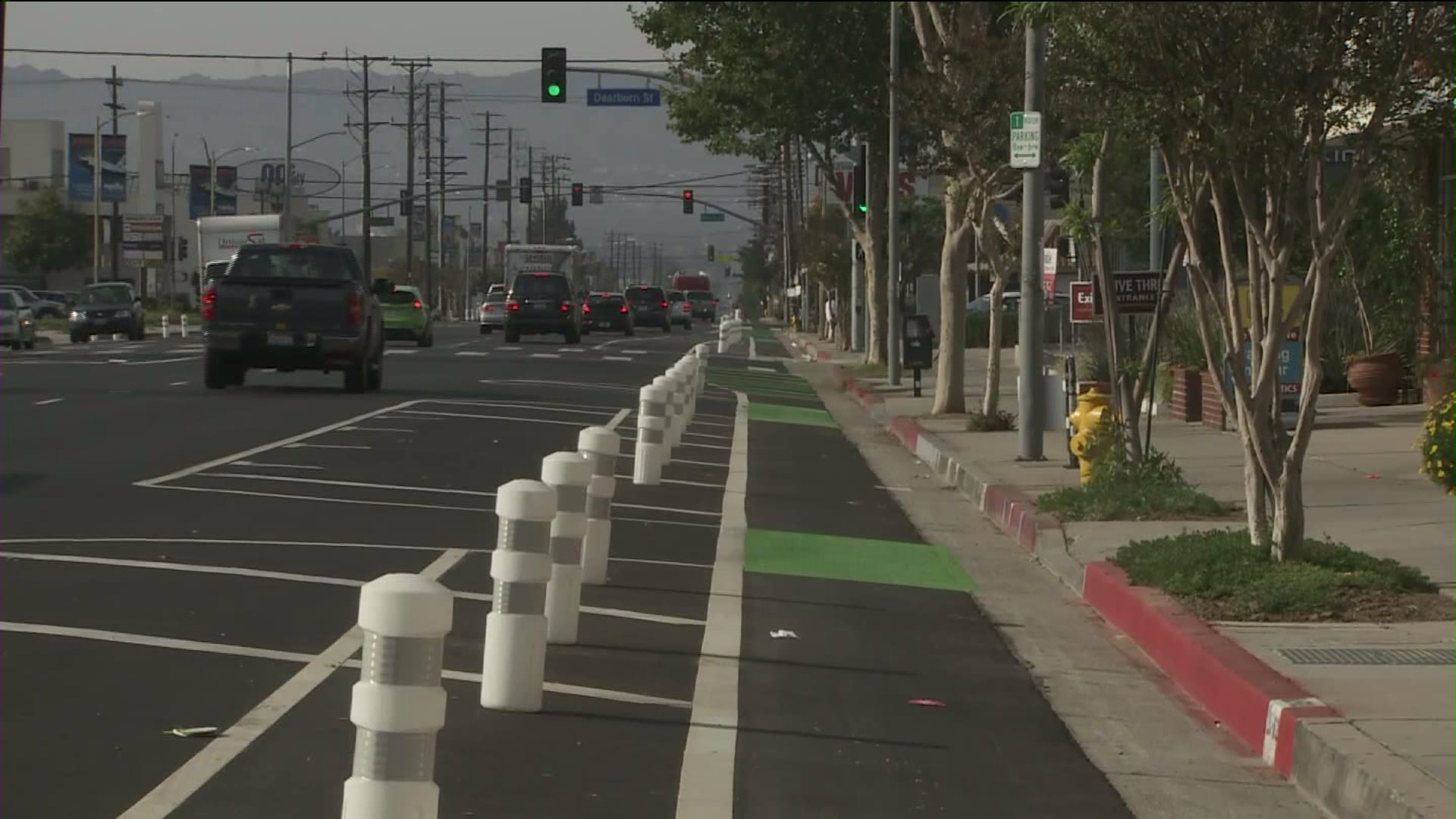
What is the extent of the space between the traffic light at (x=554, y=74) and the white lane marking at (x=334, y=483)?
80.1 ft

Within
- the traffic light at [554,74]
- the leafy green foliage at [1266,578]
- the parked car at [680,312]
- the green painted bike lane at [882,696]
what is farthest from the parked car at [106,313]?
the leafy green foliage at [1266,578]

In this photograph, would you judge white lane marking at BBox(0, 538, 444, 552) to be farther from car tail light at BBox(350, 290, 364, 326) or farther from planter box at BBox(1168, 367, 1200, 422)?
car tail light at BBox(350, 290, 364, 326)

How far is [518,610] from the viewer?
8.17 metres

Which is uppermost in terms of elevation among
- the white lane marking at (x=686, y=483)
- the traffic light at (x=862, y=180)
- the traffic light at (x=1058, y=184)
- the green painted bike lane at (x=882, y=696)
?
the traffic light at (x=862, y=180)

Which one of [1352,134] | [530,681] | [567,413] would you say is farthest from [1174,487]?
[567,413]

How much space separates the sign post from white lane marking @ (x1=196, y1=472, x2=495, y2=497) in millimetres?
5655

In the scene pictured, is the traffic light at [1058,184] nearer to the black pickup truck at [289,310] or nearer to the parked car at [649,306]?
the black pickup truck at [289,310]

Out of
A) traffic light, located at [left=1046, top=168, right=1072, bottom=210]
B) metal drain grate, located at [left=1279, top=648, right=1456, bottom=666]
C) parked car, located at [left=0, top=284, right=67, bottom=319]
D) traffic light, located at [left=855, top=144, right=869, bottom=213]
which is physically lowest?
metal drain grate, located at [left=1279, top=648, right=1456, bottom=666]

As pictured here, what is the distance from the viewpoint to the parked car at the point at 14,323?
4962 cm

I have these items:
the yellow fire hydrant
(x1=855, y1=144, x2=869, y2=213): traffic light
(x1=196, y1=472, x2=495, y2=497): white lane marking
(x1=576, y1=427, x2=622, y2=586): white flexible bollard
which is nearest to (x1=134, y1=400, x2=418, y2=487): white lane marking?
(x1=196, y1=472, x2=495, y2=497): white lane marking

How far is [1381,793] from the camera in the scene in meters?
6.76

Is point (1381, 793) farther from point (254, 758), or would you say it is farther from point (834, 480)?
point (834, 480)

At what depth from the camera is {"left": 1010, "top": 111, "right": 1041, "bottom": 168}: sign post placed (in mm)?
18781

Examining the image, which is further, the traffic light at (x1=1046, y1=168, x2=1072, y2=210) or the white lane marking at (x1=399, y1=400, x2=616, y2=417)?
the white lane marking at (x1=399, y1=400, x2=616, y2=417)
